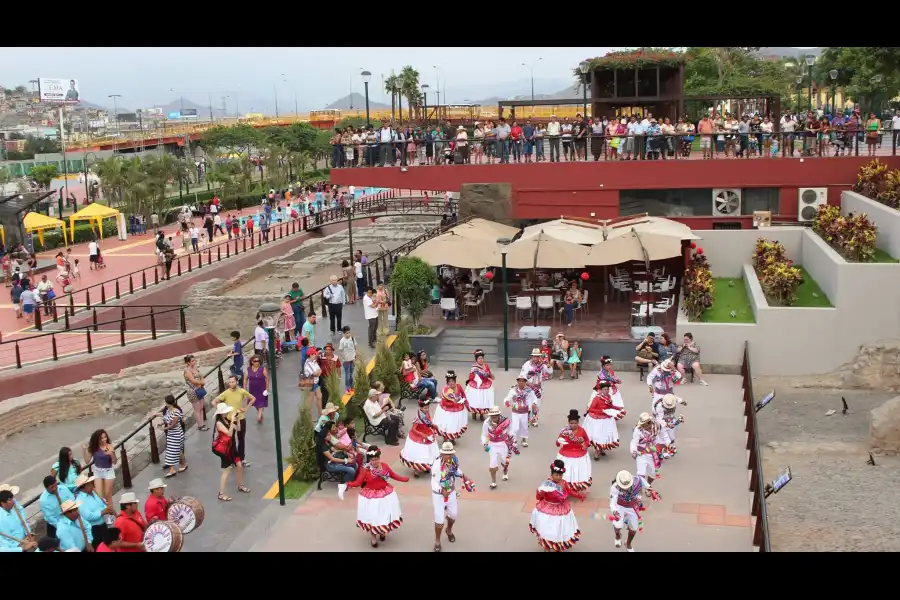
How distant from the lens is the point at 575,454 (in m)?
12.8

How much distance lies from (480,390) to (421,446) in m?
2.73

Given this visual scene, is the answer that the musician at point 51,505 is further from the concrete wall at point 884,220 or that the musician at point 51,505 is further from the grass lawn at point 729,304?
the concrete wall at point 884,220

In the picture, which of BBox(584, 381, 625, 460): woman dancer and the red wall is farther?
the red wall

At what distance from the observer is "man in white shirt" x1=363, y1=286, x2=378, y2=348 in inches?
810

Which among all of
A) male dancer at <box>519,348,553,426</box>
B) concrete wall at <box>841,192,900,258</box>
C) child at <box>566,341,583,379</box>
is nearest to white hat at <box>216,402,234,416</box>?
male dancer at <box>519,348,553,426</box>

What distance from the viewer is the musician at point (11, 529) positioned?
967 centimetres

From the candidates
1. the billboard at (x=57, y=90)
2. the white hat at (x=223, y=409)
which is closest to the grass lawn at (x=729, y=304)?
the white hat at (x=223, y=409)

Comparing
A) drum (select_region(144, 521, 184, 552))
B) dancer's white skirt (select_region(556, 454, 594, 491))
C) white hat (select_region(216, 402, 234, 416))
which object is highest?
white hat (select_region(216, 402, 234, 416))

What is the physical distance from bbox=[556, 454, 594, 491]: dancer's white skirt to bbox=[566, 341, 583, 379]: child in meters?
6.34

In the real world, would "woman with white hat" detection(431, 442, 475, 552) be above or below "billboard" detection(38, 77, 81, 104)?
below

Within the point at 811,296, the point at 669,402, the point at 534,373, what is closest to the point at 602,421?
the point at 669,402

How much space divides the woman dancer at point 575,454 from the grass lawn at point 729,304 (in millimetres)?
8588

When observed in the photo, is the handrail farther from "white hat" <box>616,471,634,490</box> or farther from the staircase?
the staircase
